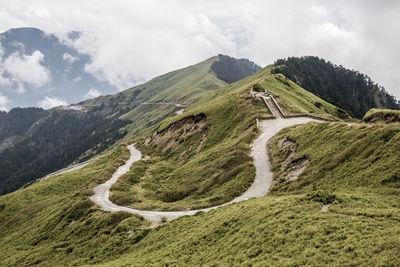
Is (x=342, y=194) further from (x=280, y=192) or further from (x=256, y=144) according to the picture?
(x=256, y=144)

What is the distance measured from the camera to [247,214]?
78.7ft

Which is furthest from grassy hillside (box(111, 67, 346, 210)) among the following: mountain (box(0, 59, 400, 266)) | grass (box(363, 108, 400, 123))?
grass (box(363, 108, 400, 123))

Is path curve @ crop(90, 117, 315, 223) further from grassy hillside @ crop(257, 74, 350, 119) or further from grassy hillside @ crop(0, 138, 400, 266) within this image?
grassy hillside @ crop(257, 74, 350, 119)

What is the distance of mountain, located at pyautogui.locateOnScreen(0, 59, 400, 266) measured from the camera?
1672cm

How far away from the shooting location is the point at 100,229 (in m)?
34.3

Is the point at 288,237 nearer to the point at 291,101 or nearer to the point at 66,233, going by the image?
the point at 66,233

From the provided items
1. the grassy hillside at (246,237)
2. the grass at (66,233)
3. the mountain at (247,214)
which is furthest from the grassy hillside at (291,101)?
the grass at (66,233)

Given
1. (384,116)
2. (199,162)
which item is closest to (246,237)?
(384,116)

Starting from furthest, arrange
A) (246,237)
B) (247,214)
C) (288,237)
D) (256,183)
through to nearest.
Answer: (256,183)
(247,214)
(246,237)
(288,237)

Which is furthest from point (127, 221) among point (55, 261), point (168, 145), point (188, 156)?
point (168, 145)

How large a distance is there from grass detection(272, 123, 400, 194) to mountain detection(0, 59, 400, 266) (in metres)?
0.11

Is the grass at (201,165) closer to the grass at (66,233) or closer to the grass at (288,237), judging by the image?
the grass at (66,233)

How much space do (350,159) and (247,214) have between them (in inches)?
526

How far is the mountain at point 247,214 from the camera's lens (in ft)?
54.9
